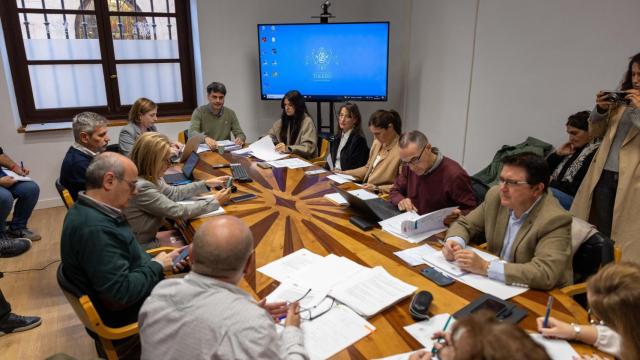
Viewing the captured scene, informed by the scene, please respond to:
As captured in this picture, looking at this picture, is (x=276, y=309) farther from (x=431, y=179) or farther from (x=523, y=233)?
(x=431, y=179)

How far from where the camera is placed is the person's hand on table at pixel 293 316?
146 centimetres

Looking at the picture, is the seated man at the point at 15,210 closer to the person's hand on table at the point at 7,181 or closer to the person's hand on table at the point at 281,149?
the person's hand on table at the point at 7,181

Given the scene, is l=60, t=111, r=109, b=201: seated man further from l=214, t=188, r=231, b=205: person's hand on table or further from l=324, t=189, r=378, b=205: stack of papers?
l=324, t=189, r=378, b=205: stack of papers

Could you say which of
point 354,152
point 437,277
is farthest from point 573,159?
point 437,277

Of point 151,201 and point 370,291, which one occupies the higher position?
point 151,201

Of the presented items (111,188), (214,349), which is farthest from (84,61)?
(214,349)

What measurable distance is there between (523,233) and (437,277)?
1.58ft

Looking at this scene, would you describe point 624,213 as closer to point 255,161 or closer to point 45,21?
point 255,161

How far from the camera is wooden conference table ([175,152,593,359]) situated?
150 centimetres

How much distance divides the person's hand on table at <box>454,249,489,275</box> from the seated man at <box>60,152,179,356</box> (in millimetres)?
1345

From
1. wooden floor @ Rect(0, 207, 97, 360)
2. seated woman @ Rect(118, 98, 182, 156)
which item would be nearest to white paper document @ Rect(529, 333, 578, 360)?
wooden floor @ Rect(0, 207, 97, 360)

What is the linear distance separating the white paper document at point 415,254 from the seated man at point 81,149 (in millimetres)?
2203

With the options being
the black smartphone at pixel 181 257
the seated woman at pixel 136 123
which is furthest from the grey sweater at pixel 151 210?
the seated woman at pixel 136 123

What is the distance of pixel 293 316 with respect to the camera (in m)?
1.48
